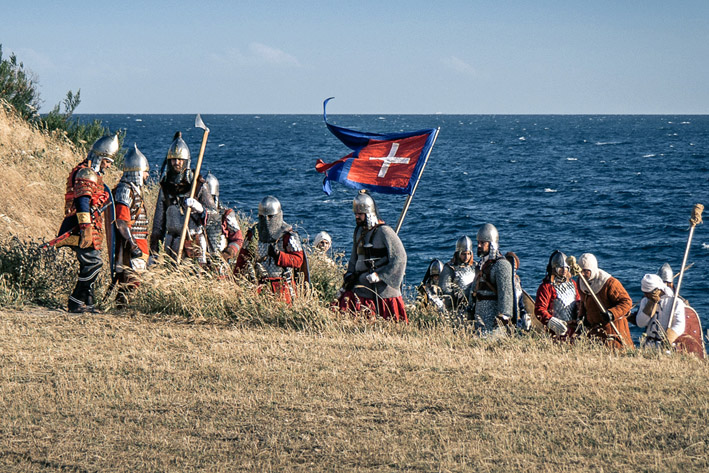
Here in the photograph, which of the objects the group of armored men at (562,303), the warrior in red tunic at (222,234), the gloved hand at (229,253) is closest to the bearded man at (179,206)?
the warrior in red tunic at (222,234)

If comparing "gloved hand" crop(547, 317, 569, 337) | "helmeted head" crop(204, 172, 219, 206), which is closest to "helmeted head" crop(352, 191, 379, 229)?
"helmeted head" crop(204, 172, 219, 206)

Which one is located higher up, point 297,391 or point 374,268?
point 374,268

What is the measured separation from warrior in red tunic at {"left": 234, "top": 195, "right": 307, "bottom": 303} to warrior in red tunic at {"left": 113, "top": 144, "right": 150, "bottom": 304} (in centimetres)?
128

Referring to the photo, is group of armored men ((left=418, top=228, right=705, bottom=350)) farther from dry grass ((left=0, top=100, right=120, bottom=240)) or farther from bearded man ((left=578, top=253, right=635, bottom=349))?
dry grass ((left=0, top=100, right=120, bottom=240))

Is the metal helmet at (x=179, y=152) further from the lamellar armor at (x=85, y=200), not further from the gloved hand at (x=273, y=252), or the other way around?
the gloved hand at (x=273, y=252)

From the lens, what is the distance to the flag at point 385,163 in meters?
10.9

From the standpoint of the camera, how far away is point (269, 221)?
956cm

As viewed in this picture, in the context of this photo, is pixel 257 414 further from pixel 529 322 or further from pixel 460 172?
pixel 460 172

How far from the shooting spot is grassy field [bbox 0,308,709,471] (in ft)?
17.9

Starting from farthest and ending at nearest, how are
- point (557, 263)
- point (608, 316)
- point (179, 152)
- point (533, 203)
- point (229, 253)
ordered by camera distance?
1. point (533, 203)
2. point (229, 253)
3. point (557, 263)
4. point (179, 152)
5. point (608, 316)

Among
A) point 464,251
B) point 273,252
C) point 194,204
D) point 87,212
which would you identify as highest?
point 194,204

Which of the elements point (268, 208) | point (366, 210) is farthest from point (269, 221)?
point (366, 210)

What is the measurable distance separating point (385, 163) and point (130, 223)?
3.65 m

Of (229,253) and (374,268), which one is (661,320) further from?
(229,253)
